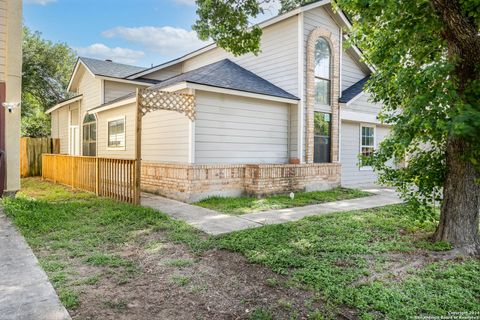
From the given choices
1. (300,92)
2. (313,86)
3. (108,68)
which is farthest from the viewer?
(108,68)

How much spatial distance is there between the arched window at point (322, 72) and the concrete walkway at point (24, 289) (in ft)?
32.1

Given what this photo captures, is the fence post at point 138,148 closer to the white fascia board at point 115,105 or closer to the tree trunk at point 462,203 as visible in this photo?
the white fascia board at point 115,105

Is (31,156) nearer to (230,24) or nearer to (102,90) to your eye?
(102,90)

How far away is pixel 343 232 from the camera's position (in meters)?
5.48

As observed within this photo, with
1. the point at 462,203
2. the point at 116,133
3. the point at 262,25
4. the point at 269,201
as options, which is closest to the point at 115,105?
the point at 116,133

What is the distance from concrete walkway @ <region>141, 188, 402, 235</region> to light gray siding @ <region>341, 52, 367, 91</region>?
17.7ft

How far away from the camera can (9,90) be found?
24.7 ft

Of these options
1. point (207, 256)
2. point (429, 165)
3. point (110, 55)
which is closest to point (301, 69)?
point (429, 165)

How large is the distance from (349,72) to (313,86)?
295cm

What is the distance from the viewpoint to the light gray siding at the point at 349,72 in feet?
41.7

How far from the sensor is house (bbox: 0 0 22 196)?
7.45 metres

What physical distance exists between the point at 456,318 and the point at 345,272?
3.82 ft

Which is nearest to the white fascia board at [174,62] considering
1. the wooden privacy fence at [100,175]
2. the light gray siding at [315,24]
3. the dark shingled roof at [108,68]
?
the dark shingled roof at [108,68]

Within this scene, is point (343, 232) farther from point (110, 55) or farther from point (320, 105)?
point (110, 55)
